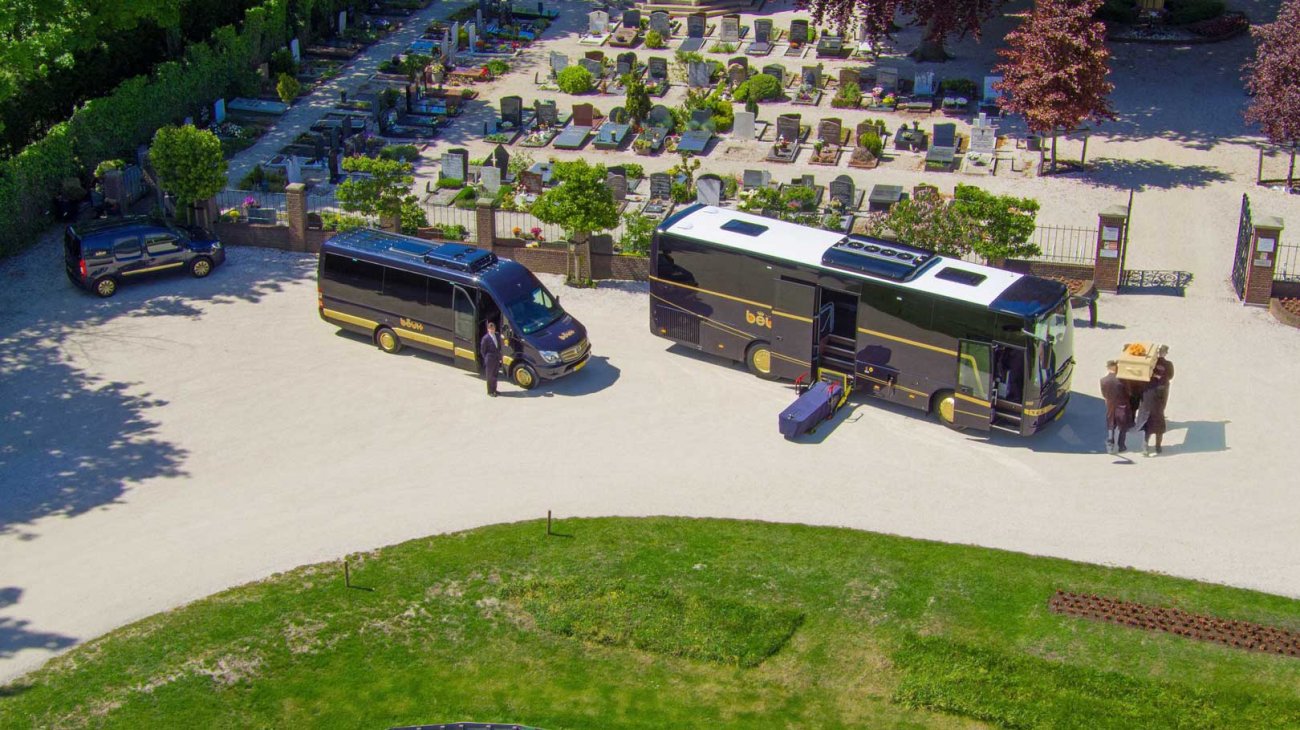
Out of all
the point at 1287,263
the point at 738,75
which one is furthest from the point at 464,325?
the point at 738,75

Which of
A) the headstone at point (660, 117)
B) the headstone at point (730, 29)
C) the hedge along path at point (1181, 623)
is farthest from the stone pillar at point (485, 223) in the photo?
the headstone at point (730, 29)

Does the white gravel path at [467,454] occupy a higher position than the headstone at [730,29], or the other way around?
the headstone at [730,29]

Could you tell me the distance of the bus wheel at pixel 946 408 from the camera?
32000mm

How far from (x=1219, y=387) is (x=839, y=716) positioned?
46.7 feet

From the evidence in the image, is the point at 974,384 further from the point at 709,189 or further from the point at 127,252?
the point at 127,252

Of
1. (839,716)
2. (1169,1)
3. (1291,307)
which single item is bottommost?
(839,716)

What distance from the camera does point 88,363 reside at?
115 feet

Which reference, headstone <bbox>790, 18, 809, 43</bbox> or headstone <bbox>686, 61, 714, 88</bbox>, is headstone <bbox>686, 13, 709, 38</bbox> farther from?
headstone <bbox>686, 61, 714, 88</bbox>

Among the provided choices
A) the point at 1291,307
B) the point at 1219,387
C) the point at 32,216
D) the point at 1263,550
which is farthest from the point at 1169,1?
the point at 32,216

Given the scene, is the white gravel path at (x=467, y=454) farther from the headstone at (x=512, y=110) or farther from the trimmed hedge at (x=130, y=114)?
the headstone at (x=512, y=110)

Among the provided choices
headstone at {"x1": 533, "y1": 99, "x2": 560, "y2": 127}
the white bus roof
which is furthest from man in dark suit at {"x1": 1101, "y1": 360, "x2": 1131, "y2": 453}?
headstone at {"x1": 533, "y1": 99, "x2": 560, "y2": 127}

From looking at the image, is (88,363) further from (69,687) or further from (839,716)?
(839,716)

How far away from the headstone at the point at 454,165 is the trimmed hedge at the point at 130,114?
29.7 feet

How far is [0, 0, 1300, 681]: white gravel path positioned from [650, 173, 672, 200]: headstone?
585 centimetres
